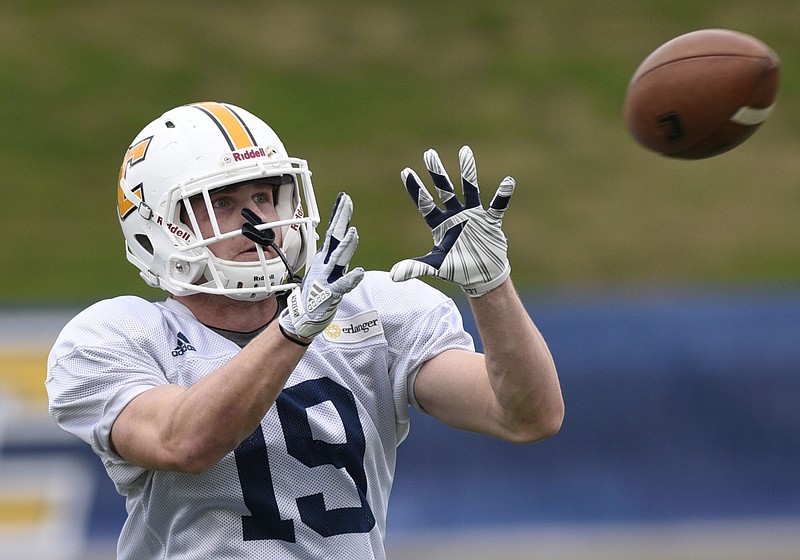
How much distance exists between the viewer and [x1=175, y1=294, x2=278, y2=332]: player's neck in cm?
283

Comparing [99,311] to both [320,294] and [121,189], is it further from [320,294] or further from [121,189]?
[320,294]

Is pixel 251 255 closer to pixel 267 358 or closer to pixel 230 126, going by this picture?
pixel 230 126

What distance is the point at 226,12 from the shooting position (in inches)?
480

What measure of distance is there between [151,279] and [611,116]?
338 inches

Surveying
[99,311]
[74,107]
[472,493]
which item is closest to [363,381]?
[99,311]

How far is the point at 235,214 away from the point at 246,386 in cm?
58

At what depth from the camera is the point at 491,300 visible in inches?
101

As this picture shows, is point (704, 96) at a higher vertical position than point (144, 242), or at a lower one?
higher

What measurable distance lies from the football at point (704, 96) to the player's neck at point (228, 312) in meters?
1.07

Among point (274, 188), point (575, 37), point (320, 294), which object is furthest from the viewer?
point (575, 37)

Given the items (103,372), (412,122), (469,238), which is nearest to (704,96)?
(469,238)

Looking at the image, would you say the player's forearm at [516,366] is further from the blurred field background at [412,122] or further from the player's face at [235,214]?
the blurred field background at [412,122]

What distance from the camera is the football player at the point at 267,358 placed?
244cm

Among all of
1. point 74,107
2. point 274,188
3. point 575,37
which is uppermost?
point 575,37
